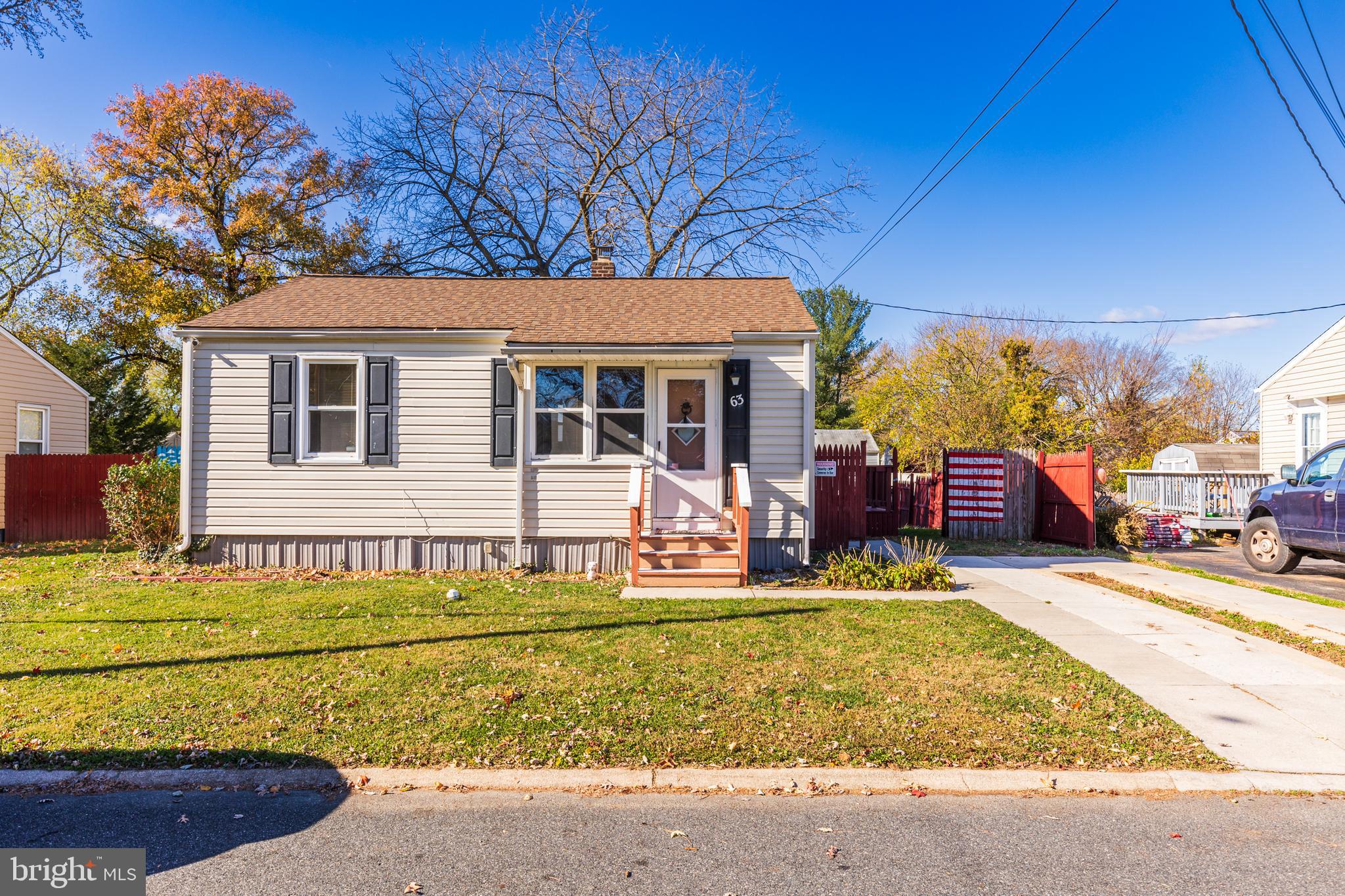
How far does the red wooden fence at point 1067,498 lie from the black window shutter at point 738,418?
7564 millimetres

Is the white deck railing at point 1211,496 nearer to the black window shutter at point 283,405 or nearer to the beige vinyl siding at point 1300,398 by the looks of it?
the beige vinyl siding at point 1300,398

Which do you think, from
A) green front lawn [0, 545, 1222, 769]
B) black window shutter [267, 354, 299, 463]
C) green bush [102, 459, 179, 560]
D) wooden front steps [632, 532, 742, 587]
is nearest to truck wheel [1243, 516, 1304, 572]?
green front lawn [0, 545, 1222, 769]

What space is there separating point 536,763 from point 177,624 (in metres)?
4.90

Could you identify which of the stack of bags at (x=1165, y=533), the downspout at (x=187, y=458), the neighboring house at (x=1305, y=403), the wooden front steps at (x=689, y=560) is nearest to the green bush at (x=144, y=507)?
the downspout at (x=187, y=458)

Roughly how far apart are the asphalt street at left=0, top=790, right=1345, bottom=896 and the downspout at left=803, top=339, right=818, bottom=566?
20.4 ft

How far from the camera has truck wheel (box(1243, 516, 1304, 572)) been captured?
35.1ft

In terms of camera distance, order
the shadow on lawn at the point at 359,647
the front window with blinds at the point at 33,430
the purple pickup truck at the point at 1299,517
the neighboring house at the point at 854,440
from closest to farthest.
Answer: the shadow on lawn at the point at 359,647 < the purple pickup truck at the point at 1299,517 < the front window with blinds at the point at 33,430 < the neighboring house at the point at 854,440

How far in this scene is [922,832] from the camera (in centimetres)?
341

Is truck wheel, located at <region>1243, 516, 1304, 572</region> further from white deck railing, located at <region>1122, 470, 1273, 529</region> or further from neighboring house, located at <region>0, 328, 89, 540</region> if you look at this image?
neighboring house, located at <region>0, 328, 89, 540</region>

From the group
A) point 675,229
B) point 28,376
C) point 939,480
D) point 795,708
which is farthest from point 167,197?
point 795,708

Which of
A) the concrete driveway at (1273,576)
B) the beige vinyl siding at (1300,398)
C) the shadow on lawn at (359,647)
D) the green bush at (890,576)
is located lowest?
the concrete driveway at (1273,576)

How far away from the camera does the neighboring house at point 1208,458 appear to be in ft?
85.3

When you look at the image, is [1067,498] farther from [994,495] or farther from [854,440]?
[854,440]

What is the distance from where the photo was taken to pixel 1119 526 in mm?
14156
